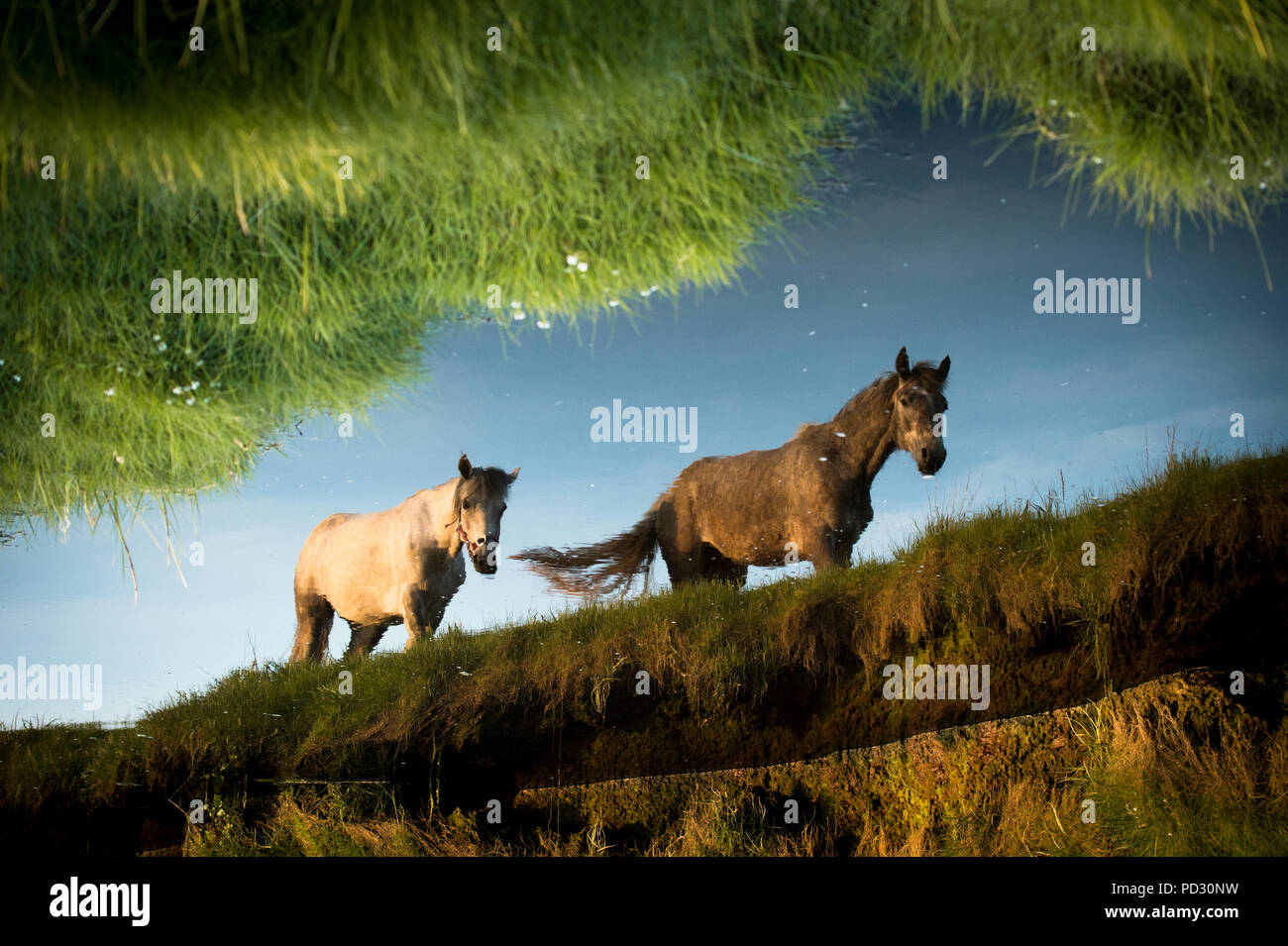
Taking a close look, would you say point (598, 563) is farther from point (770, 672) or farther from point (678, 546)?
point (770, 672)

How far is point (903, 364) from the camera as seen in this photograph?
9.22ft

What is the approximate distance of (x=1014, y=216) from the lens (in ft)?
8.93

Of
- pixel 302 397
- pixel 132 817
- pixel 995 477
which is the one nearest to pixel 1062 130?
pixel 995 477

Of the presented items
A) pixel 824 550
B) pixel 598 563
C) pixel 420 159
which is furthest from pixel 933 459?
pixel 420 159

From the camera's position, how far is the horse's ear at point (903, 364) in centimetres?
280

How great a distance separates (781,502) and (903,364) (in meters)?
0.66

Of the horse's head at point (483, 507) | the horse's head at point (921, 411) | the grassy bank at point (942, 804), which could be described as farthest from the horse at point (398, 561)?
the horse's head at point (921, 411)

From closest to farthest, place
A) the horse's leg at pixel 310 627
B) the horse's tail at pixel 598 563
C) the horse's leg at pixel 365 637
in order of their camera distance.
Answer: the horse's tail at pixel 598 563, the horse's leg at pixel 310 627, the horse's leg at pixel 365 637

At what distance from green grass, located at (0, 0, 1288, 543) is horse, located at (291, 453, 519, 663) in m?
0.55

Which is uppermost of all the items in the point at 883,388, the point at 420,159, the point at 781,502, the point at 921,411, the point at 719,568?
the point at 420,159

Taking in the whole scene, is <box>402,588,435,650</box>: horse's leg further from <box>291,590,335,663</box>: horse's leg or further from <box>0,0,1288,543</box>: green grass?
<box>0,0,1288,543</box>: green grass

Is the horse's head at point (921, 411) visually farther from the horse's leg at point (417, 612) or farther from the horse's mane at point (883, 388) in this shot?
the horse's leg at point (417, 612)

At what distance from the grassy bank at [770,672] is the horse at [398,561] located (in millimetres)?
508

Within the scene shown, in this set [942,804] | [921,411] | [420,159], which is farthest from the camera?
[921,411]
